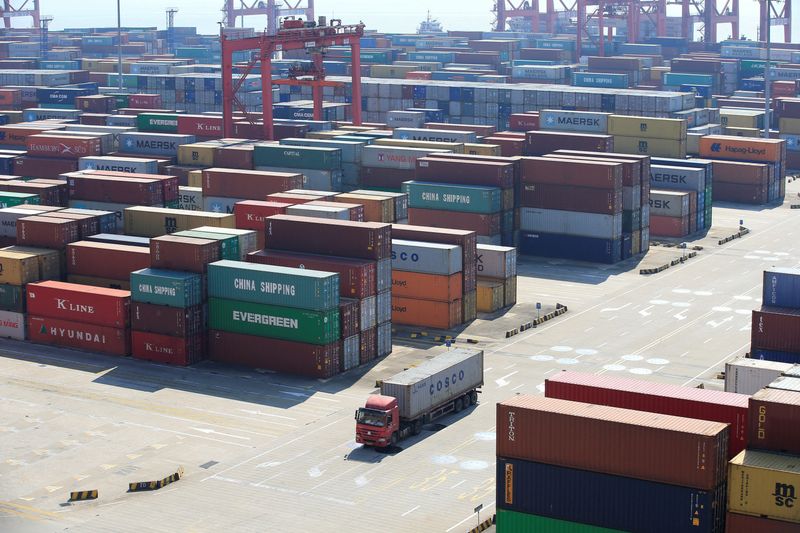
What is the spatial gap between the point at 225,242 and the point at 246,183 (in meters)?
29.2

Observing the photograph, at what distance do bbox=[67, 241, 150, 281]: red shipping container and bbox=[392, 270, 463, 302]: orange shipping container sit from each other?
18158mm

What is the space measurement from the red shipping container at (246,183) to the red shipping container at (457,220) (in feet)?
35.7

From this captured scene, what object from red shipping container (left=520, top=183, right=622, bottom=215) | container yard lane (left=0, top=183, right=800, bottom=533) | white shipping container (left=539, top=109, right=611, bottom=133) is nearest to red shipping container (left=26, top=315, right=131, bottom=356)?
container yard lane (left=0, top=183, right=800, bottom=533)

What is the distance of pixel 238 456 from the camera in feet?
230

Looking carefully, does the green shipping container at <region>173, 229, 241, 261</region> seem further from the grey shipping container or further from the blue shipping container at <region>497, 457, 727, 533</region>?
the blue shipping container at <region>497, 457, 727, 533</region>

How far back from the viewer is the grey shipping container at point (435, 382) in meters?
71.5

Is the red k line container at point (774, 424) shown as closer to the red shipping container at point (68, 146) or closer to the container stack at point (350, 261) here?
the container stack at point (350, 261)

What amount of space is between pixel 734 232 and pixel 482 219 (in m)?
A: 32.5

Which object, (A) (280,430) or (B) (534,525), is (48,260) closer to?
(A) (280,430)

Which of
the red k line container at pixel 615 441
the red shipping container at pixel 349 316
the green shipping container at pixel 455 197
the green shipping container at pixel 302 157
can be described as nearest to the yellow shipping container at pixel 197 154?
the green shipping container at pixel 302 157

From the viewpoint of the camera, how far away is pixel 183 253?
8800 cm

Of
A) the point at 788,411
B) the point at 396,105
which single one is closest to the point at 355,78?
the point at 396,105

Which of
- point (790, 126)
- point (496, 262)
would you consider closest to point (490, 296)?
point (496, 262)

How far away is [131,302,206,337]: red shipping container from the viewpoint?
86.6m
